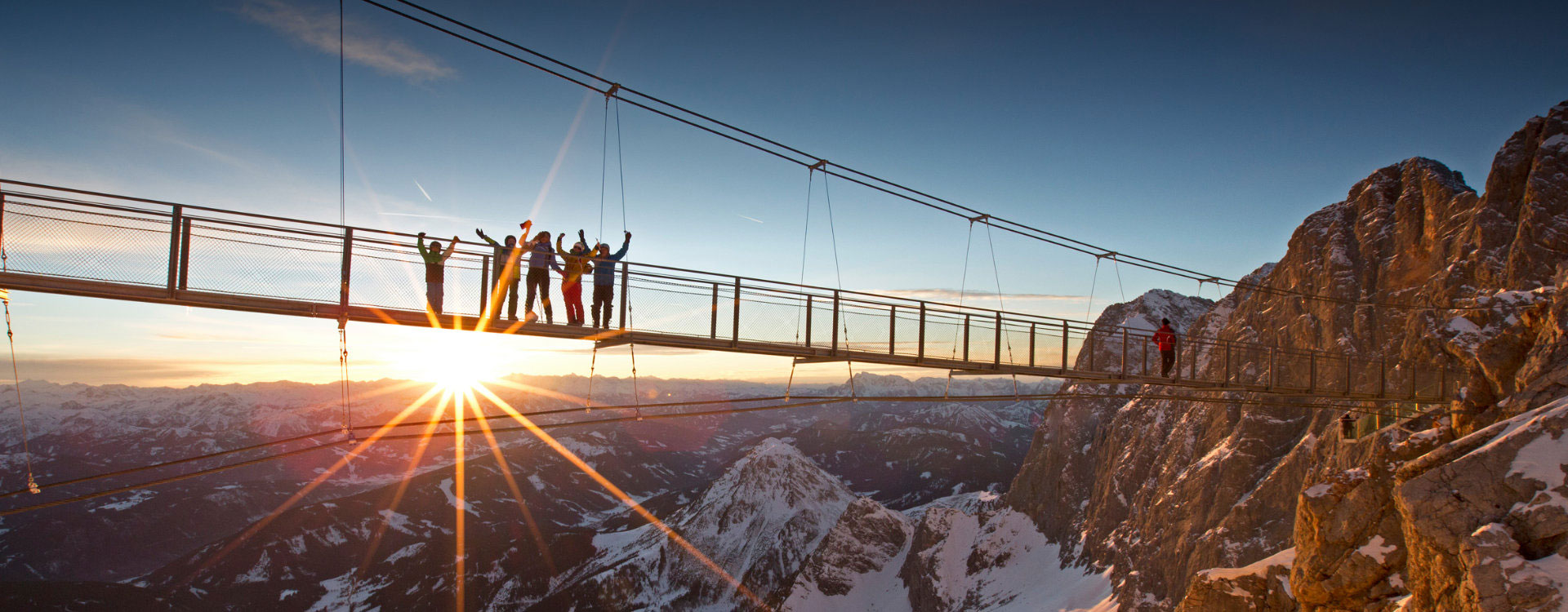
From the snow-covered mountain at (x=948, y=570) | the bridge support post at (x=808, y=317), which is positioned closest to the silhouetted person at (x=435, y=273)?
the bridge support post at (x=808, y=317)

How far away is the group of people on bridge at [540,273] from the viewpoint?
15.6m

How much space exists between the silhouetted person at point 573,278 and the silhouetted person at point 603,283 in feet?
0.79

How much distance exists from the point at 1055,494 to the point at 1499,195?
A: 275ft

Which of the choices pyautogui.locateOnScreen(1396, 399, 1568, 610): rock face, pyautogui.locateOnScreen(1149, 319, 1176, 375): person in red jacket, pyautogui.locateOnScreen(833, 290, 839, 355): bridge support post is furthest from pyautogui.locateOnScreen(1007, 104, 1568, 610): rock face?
pyautogui.locateOnScreen(833, 290, 839, 355): bridge support post


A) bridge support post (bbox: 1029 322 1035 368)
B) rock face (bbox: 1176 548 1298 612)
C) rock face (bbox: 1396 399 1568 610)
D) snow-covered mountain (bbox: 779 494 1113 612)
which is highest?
bridge support post (bbox: 1029 322 1035 368)

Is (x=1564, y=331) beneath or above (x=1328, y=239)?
beneath

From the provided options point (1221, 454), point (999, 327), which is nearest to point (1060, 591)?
point (1221, 454)

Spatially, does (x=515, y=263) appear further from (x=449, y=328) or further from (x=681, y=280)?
(x=681, y=280)

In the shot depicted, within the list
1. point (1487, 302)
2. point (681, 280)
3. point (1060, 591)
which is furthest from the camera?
point (1060, 591)

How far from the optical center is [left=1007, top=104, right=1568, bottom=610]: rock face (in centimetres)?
2745

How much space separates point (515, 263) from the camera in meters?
16.3

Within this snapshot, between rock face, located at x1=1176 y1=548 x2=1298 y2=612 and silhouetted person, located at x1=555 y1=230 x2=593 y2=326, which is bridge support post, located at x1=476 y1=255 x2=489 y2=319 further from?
rock face, located at x1=1176 y1=548 x2=1298 y2=612

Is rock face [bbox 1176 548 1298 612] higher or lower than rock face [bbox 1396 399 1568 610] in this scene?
lower

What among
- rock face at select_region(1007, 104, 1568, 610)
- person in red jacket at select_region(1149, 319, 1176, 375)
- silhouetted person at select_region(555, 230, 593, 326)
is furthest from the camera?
rock face at select_region(1007, 104, 1568, 610)
